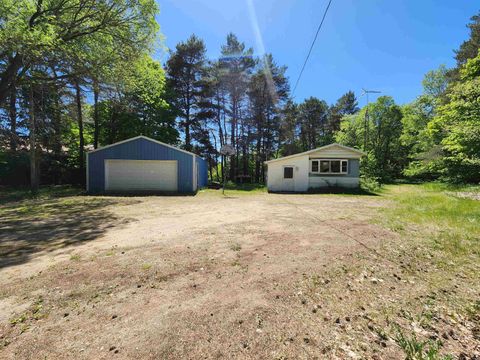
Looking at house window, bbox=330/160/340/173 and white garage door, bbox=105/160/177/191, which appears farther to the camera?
house window, bbox=330/160/340/173

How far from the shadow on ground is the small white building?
12990 mm

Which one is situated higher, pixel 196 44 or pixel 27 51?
pixel 196 44

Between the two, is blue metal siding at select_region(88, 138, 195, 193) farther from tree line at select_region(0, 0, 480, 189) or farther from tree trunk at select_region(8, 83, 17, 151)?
tree trunk at select_region(8, 83, 17, 151)

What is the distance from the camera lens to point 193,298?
100 inches

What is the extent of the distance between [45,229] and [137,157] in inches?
379

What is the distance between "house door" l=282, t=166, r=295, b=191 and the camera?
1753 centimetres

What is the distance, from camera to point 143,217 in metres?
7.03

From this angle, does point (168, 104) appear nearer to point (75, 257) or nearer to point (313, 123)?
point (75, 257)

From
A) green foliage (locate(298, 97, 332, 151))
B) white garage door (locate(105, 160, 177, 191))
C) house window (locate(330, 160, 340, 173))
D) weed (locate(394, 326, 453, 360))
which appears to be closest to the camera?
weed (locate(394, 326, 453, 360))

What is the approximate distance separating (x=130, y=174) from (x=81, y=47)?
748cm

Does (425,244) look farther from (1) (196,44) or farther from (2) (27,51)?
(1) (196,44)

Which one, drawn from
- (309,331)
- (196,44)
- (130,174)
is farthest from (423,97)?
(309,331)

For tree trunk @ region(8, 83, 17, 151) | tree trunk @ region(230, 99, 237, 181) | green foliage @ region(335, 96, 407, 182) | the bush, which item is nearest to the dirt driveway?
tree trunk @ region(8, 83, 17, 151)

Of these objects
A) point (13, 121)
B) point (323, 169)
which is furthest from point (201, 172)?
point (13, 121)
